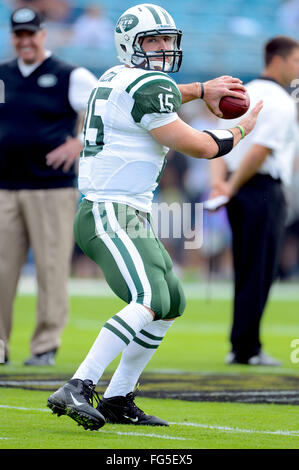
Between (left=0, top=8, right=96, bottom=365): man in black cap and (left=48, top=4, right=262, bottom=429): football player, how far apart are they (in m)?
2.10

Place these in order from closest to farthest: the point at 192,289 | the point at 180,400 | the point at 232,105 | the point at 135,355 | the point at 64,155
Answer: the point at 135,355
the point at 232,105
the point at 180,400
the point at 64,155
the point at 192,289

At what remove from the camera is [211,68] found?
15.8m

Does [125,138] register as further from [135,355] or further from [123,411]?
[123,411]

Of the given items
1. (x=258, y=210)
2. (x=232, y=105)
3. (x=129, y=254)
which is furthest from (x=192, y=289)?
(x=129, y=254)

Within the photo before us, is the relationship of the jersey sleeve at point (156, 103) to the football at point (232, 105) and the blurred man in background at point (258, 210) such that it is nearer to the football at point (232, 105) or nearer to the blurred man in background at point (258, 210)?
the football at point (232, 105)

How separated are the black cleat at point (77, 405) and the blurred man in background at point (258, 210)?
2.69m

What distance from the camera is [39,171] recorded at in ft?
19.1

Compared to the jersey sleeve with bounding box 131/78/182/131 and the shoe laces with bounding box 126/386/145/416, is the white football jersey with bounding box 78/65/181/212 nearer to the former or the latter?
the jersey sleeve with bounding box 131/78/182/131

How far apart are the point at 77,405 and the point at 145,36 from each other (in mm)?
1445

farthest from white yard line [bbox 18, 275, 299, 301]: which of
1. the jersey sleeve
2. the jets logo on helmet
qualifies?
the jersey sleeve

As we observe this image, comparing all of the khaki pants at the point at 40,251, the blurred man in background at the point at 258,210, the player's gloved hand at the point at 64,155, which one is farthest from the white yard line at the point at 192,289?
the player's gloved hand at the point at 64,155

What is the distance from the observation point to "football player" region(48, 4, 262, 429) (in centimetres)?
343

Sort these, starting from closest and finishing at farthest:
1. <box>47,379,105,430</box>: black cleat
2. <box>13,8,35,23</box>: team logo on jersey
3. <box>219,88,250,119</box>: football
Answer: <box>47,379,105,430</box>: black cleat → <box>219,88,250,119</box>: football → <box>13,8,35,23</box>: team logo on jersey

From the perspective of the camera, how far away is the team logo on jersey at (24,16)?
231 inches
